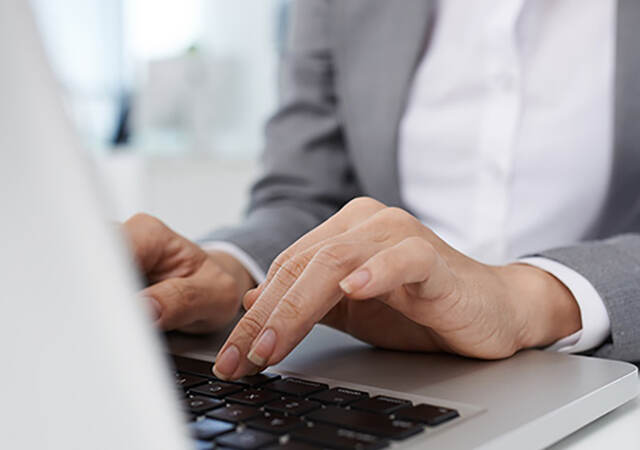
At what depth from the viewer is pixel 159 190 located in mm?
2715

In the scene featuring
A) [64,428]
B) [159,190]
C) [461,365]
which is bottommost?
[159,190]

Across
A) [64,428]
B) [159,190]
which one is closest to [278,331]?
[64,428]

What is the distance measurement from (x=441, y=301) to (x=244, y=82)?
8.09ft

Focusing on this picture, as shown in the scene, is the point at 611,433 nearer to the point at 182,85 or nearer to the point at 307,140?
the point at 307,140

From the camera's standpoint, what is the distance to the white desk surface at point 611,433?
355 millimetres

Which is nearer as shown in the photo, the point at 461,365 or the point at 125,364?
the point at 125,364

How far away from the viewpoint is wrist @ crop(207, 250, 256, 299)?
0.67 meters

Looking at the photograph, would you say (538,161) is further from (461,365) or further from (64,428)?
(64,428)

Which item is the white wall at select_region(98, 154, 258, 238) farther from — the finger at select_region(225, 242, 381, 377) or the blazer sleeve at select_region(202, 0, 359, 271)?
the finger at select_region(225, 242, 381, 377)

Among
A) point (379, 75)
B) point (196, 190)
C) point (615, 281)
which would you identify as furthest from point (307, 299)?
point (196, 190)

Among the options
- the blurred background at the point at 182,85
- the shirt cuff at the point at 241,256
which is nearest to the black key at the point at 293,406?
the shirt cuff at the point at 241,256

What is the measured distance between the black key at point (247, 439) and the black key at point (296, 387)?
0.23ft

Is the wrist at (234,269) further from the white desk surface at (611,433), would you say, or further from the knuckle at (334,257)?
the white desk surface at (611,433)

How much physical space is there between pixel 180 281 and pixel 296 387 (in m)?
0.22
